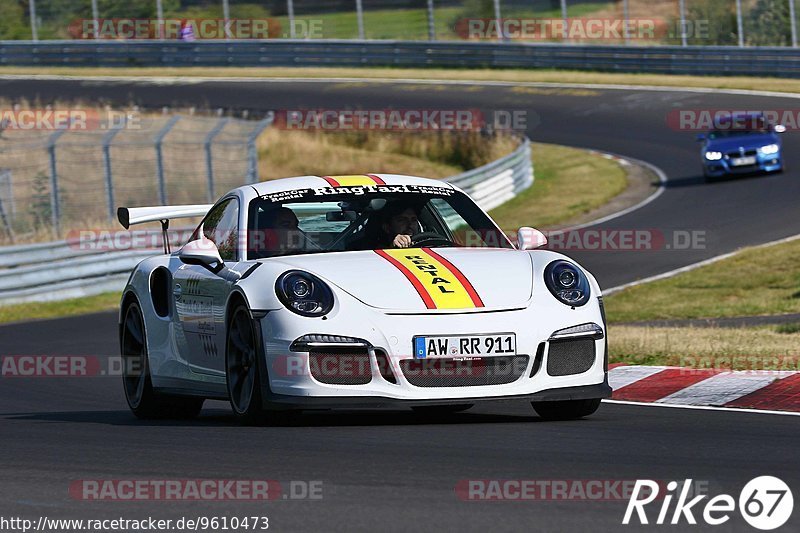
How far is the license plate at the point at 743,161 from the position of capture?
27.9 metres

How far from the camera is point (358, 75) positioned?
45656mm

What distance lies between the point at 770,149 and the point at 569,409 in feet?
68.7

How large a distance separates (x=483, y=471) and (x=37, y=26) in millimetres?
43662

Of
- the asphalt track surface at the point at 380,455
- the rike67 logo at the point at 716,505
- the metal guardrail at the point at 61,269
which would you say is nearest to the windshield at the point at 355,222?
the asphalt track surface at the point at 380,455

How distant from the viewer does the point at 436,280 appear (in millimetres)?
7711

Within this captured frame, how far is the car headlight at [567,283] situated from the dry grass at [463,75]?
1192 inches

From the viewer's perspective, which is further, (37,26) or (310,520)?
(37,26)

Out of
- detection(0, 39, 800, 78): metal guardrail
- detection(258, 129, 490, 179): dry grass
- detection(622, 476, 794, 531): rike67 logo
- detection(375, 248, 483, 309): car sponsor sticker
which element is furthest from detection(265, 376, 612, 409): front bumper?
detection(0, 39, 800, 78): metal guardrail

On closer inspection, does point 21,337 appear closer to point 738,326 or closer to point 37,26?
point 738,326

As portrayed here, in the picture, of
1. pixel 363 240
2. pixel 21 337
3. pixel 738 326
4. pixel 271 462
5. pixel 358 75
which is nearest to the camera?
pixel 271 462

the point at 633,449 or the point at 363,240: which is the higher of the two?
the point at 363,240

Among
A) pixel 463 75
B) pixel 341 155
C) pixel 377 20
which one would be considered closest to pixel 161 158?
pixel 341 155

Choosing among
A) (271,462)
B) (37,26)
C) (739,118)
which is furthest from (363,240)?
(37,26)

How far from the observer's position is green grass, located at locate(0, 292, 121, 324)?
19438mm
